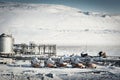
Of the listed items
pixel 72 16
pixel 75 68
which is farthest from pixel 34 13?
pixel 75 68

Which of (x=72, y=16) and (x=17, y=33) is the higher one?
(x=72, y=16)

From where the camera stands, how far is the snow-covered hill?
44.9 metres

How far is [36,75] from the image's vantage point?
17.3 metres

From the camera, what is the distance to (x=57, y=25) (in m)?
52.0

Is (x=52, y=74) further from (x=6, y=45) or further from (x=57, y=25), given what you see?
(x=57, y=25)

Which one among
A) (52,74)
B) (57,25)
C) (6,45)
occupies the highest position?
(57,25)

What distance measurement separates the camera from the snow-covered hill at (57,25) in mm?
44875

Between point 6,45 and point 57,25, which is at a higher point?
point 57,25

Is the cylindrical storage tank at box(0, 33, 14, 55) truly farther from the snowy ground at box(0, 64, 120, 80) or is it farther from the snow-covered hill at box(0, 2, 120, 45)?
the snow-covered hill at box(0, 2, 120, 45)

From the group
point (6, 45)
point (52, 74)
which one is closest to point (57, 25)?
point (6, 45)

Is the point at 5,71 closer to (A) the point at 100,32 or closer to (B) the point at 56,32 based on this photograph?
(B) the point at 56,32

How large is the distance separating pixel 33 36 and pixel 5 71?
26368 millimetres

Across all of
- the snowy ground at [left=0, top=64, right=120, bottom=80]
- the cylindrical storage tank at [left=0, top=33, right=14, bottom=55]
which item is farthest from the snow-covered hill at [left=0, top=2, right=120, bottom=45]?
the snowy ground at [left=0, top=64, right=120, bottom=80]

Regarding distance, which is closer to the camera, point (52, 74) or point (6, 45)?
point (52, 74)
